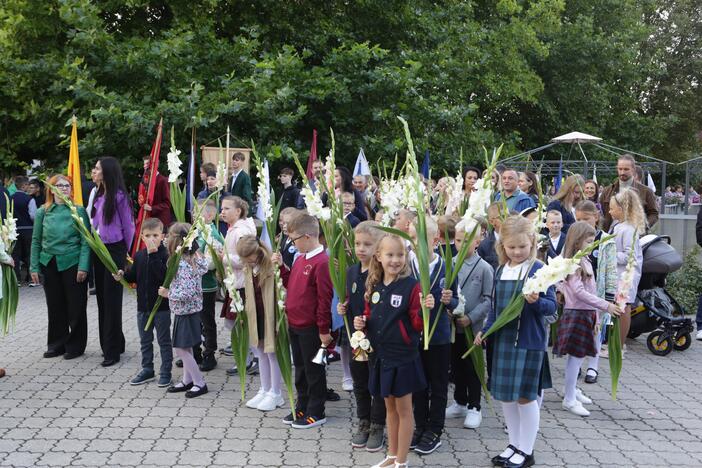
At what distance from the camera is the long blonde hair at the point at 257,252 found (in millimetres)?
5648

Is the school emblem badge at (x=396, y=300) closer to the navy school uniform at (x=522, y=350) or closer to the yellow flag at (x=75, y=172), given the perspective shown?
the navy school uniform at (x=522, y=350)

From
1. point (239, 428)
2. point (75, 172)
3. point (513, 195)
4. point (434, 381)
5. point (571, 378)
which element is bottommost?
point (239, 428)

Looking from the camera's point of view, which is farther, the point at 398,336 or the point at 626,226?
the point at 626,226

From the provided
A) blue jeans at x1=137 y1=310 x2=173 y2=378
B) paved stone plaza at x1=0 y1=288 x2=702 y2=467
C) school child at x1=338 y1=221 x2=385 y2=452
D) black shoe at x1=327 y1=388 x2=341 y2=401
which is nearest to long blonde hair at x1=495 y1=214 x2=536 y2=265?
school child at x1=338 y1=221 x2=385 y2=452

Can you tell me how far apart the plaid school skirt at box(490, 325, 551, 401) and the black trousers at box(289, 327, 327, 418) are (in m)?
1.32

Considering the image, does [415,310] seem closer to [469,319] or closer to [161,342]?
[469,319]

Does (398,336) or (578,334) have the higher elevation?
(398,336)

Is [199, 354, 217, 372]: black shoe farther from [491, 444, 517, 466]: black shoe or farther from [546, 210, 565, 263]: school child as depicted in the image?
[546, 210, 565, 263]: school child

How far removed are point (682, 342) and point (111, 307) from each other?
5901 millimetres

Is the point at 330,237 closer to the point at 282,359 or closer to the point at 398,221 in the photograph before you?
the point at 398,221

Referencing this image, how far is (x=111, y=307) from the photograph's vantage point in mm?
7043

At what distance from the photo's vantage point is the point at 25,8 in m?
11.7

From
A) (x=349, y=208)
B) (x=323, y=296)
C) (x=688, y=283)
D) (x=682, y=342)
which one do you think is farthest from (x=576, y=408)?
(x=688, y=283)

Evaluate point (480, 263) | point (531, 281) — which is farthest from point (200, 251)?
point (531, 281)
